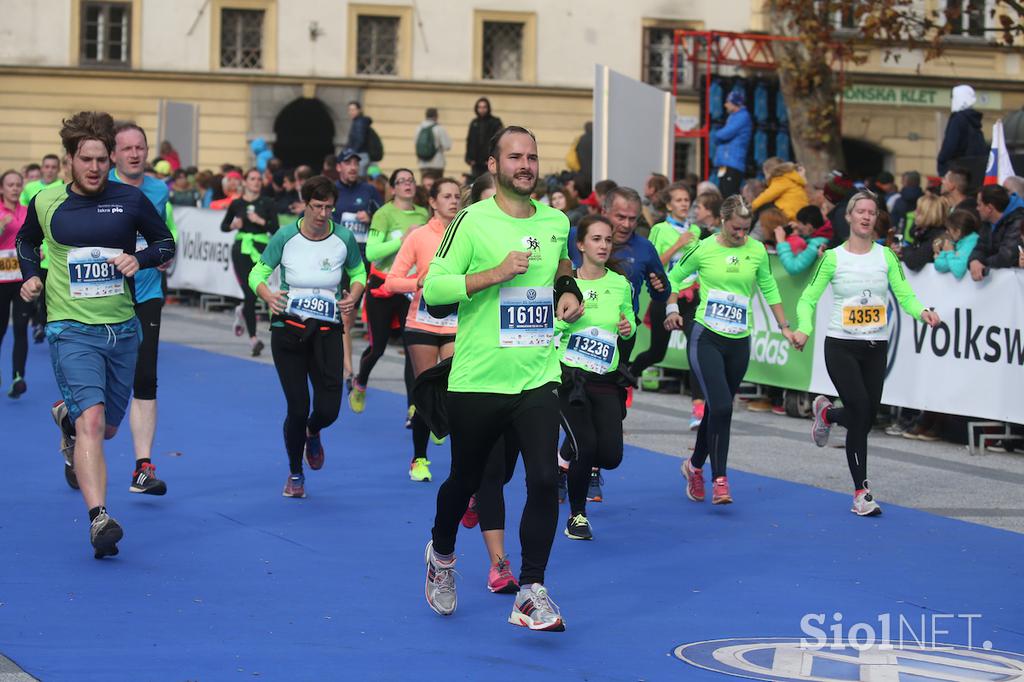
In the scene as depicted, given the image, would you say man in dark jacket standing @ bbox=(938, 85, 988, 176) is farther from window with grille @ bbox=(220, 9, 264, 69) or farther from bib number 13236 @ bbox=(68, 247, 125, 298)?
window with grille @ bbox=(220, 9, 264, 69)

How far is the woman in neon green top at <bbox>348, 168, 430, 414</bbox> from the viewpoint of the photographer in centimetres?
1323

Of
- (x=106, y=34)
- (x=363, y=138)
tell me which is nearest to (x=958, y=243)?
(x=363, y=138)

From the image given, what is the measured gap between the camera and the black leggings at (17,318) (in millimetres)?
14664

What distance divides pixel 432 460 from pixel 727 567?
392 cm

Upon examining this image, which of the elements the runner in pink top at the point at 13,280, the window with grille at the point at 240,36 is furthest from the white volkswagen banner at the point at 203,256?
the window with grille at the point at 240,36

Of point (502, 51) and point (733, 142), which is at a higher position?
point (502, 51)

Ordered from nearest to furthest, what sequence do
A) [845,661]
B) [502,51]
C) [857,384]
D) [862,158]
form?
[845,661] → [857,384] → [502,51] → [862,158]

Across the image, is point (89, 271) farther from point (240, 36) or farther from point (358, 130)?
point (240, 36)

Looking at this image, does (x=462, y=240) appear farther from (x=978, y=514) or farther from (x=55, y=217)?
(x=978, y=514)

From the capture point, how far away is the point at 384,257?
1387cm

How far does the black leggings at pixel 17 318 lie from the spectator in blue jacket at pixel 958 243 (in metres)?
7.51

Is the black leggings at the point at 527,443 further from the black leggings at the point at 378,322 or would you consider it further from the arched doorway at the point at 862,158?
the arched doorway at the point at 862,158

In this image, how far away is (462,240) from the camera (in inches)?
276

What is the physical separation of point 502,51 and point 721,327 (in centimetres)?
3254
